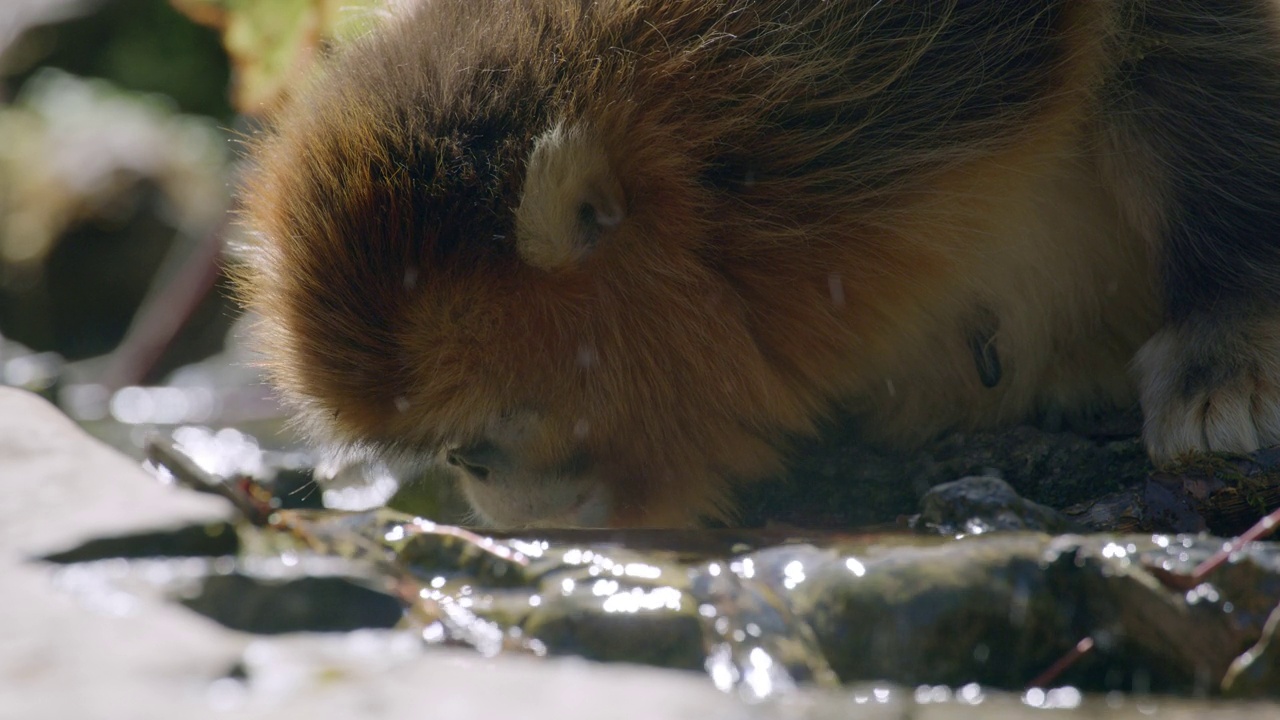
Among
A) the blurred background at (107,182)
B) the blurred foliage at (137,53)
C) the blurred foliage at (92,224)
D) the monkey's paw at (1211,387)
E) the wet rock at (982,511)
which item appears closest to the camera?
the wet rock at (982,511)

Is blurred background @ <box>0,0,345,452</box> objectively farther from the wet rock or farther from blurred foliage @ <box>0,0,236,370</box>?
the wet rock

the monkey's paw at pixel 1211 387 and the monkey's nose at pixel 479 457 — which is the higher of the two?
the monkey's paw at pixel 1211 387

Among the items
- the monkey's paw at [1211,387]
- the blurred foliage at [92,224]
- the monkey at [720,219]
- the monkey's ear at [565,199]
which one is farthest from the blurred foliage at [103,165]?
the monkey's paw at [1211,387]

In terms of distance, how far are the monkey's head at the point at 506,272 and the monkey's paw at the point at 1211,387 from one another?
0.83 m

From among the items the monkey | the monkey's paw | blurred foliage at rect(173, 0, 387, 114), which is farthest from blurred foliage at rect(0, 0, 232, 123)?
the monkey's paw

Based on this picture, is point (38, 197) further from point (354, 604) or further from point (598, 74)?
point (354, 604)

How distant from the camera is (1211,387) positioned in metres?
2.95

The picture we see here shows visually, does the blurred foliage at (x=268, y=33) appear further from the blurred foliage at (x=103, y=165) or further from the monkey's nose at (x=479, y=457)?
the blurred foliage at (x=103, y=165)

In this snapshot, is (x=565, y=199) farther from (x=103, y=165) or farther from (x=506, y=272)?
(x=103, y=165)

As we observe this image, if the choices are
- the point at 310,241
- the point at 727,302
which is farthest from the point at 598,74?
the point at 310,241

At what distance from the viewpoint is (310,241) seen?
114 inches

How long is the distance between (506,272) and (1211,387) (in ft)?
5.32

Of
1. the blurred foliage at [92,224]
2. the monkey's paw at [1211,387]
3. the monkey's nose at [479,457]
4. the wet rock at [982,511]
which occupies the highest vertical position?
the monkey's paw at [1211,387]

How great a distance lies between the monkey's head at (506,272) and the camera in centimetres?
274
